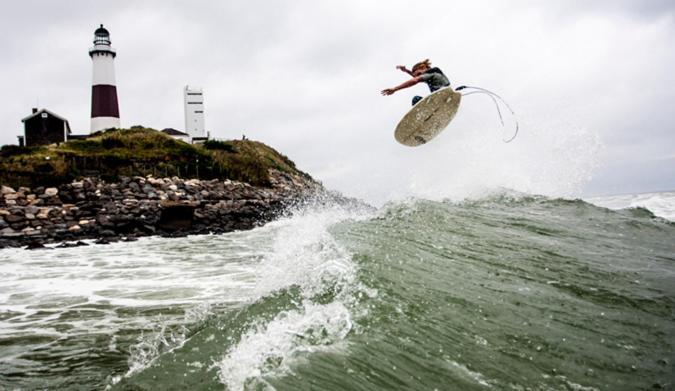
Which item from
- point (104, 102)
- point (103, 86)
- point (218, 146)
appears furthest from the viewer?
point (103, 86)

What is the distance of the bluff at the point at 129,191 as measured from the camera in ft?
69.1

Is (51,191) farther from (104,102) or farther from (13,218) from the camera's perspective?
(104,102)

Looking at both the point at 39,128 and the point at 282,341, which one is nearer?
the point at 282,341

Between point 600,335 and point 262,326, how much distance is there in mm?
3034

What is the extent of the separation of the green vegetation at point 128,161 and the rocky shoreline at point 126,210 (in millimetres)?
1094

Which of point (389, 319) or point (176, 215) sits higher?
point (176, 215)

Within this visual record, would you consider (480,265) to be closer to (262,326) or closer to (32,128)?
(262,326)

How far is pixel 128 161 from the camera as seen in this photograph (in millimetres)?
28641

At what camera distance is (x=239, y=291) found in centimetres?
736

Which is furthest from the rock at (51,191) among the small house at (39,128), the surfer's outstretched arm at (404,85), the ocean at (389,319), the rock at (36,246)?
the small house at (39,128)

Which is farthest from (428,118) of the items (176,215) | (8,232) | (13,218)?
(13,218)

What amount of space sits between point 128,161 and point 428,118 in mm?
22721

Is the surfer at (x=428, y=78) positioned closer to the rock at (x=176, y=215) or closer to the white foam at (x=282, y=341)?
the white foam at (x=282, y=341)

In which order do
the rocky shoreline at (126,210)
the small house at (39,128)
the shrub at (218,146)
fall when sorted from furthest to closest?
1. the small house at (39,128)
2. the shrub at (218,146)
3. the rocky shoreline at (126,210)
